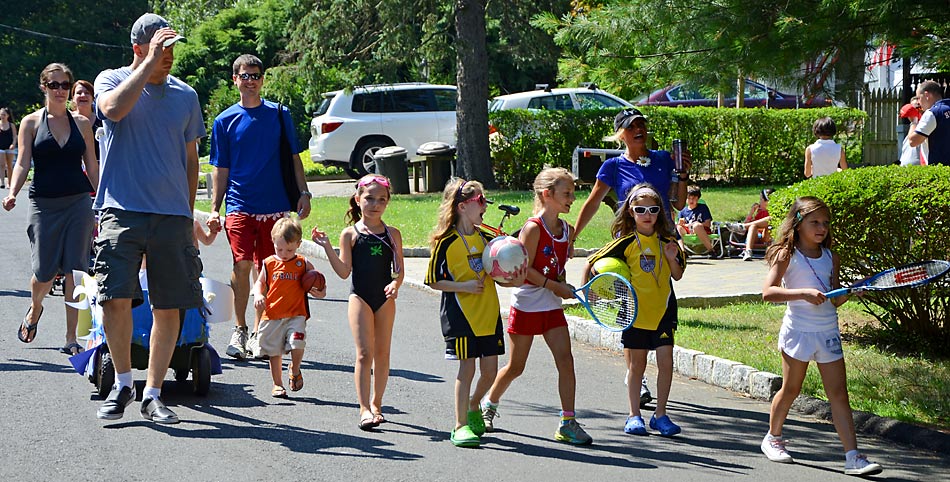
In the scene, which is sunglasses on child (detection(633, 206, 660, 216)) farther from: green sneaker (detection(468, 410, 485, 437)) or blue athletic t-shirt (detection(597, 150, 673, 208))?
green sneaker (detection(468, 410, 485, 437))

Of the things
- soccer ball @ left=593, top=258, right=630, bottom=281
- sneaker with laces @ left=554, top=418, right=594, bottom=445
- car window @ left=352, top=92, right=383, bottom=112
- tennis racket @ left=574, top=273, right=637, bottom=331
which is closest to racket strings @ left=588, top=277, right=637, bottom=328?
tennis racket @ left=574, top=273, right=637, bottom=331

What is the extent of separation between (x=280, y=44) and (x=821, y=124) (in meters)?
25.9

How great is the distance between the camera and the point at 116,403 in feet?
21.8

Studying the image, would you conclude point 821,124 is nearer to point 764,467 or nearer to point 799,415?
point 799,415

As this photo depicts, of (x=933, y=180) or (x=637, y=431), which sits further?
(x=933, y=180)

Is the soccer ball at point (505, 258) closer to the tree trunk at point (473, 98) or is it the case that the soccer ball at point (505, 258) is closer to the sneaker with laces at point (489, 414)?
the sneaker with laces at point (489, 414)

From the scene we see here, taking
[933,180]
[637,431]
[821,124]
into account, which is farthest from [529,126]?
[637,431]

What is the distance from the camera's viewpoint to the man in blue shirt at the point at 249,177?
8664 mm

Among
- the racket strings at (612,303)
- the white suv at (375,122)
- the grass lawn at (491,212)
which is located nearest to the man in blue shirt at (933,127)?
the grass lawn at (491,212)

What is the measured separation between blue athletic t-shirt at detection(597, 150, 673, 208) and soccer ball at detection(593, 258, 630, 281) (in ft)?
2.92

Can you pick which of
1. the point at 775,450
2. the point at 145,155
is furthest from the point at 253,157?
the point at 775,450

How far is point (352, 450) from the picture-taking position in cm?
635

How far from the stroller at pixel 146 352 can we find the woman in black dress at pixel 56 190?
1.32 meters

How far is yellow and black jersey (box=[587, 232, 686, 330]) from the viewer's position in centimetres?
696
